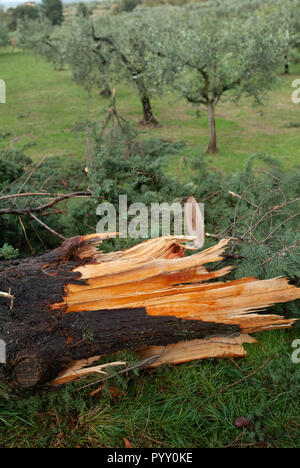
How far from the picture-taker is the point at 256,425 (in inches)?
101

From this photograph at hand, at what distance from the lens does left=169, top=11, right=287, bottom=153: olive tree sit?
9.52 metres

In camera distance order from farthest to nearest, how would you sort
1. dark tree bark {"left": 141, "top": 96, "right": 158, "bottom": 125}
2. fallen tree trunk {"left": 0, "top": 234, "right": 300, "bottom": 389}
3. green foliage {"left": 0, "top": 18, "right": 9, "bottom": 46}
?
1. green foliage {"left": 0, "top": 18, "right": 9, "bottom": 46}
2. dark tree bark {"left": 141, "top": 96, "right": 158, "bottom": 125}
3. fallen tree trunk {"left": 0, "top": 234, "right": 300, "bottom": 389}

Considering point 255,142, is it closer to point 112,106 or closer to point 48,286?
point 112,106

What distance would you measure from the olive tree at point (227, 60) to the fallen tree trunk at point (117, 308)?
7.54m

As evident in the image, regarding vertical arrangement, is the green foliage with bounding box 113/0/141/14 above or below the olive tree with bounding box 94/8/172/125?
above

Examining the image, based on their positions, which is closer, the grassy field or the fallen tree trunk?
the grassy field

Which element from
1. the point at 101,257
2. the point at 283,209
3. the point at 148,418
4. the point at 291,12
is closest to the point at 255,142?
the point at 283,209

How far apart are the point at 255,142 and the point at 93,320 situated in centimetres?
997

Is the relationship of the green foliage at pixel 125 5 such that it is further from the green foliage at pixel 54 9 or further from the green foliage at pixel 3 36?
the green foliage at pixel 3 36
